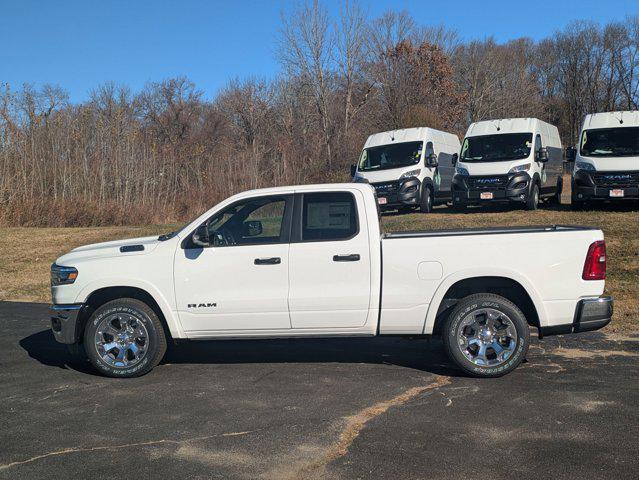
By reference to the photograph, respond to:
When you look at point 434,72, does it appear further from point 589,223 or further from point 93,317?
point 93,317

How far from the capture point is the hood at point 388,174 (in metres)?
21.2

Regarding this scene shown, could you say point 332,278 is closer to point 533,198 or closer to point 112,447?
point 112,447

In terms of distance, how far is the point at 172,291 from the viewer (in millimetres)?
6891

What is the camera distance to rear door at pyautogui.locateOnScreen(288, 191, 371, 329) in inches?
263

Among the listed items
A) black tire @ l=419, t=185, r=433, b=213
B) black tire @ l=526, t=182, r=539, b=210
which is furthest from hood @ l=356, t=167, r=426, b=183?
black tire @ l=526, t=182, r=539, b=210

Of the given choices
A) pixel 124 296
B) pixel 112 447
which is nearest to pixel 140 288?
pixel 124 296

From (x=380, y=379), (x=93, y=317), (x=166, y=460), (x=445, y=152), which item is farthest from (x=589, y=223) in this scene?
(x=166, y=460)

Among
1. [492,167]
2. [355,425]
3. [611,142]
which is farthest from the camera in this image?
[492,167]

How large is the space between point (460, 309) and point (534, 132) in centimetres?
1520

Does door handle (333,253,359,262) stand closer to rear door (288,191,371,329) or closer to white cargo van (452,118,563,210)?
rear door (288,191,371,329)

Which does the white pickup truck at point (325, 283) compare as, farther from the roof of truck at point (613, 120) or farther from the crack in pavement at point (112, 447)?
the roof of truck at point (613, 120)

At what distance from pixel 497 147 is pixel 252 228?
15.0 m

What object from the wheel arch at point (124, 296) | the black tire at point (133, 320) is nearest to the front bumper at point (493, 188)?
the wheel arch at point (124, 296)

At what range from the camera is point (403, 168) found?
21359 mm
